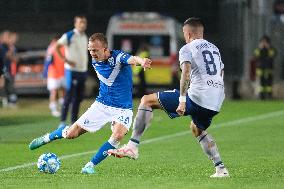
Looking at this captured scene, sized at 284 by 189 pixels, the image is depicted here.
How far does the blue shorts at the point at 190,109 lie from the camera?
14508mm

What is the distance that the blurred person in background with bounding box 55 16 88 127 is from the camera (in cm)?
2378

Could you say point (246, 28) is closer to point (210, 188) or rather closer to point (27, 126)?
point (27, 126)

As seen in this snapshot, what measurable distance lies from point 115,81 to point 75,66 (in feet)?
27.8

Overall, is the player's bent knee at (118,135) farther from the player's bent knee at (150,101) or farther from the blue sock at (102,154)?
the player's bent knee at (150,101)

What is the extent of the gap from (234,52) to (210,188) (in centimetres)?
3219

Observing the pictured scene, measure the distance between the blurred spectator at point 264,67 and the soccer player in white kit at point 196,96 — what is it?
23331 millimetres

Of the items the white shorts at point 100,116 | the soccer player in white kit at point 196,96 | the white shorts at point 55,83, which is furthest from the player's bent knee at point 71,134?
the white shorts at point 55,83

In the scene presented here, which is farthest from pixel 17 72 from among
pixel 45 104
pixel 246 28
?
pixel 246 28

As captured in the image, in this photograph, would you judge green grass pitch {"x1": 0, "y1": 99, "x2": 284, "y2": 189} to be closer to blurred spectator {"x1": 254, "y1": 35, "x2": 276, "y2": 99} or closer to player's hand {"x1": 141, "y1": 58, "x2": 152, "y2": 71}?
player's hand {"x1": 141, "y1": 58, "x2": 152, "y2": 71}

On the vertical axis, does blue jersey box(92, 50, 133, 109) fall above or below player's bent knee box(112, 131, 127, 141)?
above

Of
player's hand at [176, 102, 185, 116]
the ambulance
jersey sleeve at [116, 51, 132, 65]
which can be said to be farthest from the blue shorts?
the ambulance

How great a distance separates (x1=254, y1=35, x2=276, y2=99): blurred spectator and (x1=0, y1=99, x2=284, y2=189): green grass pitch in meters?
9.09

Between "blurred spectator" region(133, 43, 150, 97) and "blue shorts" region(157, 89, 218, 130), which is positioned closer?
"blue shorts" region(157, 89, 218, 130)

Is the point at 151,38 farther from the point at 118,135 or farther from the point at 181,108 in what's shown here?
the point at 181,108
